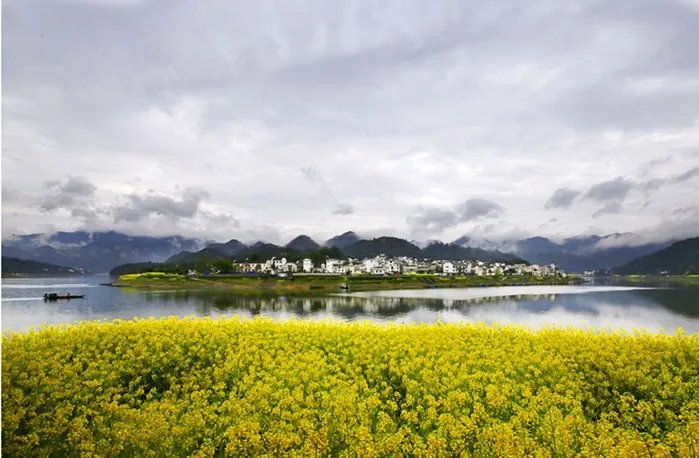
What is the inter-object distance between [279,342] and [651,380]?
6754 millimetres

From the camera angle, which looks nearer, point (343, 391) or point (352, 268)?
point (343, 391)

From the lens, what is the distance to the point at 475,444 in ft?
17.7

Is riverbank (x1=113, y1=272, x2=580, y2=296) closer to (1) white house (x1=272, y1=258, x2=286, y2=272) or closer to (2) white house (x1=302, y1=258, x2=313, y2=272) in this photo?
(1) white house (x1=272, y1=258, x2=286, y2=272)

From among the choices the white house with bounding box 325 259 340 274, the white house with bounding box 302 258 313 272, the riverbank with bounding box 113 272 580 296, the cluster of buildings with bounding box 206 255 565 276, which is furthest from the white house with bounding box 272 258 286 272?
the riverbank with bounding box 113 272 580 296

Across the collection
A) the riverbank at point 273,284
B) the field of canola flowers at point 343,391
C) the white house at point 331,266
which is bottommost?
the riverbank at point 273,284

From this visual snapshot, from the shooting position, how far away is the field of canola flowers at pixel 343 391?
208 inches

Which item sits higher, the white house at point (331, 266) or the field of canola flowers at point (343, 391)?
the white house at point (331, 266)

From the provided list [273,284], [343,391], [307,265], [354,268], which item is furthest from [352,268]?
[343,391]

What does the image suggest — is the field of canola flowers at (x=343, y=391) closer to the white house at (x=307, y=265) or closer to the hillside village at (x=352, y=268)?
the hillside village at (x=352, y=268)

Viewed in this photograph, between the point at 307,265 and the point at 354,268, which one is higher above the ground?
the point at 307,265

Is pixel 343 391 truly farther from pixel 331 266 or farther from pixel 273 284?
pixel 331 266

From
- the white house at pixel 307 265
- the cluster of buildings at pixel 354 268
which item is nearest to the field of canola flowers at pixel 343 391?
the cluster of buildings at pixel 354 268

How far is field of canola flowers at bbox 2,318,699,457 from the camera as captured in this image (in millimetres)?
5289

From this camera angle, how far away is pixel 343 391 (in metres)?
6.93
